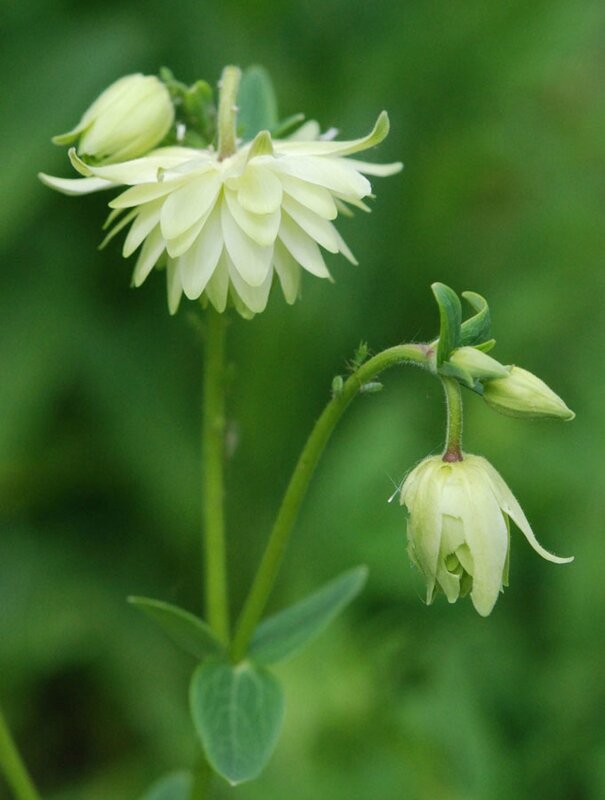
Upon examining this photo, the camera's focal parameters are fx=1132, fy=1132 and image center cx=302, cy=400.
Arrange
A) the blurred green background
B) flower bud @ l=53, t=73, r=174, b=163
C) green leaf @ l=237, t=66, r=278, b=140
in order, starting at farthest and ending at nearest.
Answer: the blurred green background < green leaf @ l=237, t=66, r=278, b=140 < flower bud @ l=53, t=73, r=174, b=163

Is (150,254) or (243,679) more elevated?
(150,254)

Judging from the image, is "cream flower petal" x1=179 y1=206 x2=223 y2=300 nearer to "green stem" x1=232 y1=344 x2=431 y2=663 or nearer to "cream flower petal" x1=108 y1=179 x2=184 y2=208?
"cream flower petal" x1=108 y1=179 x2=184 y2=208

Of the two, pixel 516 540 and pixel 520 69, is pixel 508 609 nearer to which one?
pixel 516 540

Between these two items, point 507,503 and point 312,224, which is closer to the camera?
point 507,503

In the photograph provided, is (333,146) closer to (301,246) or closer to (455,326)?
(301,246)

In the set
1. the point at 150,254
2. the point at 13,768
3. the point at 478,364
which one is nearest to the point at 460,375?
the point at 478,364

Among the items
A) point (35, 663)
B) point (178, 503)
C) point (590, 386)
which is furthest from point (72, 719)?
point (590, 386)

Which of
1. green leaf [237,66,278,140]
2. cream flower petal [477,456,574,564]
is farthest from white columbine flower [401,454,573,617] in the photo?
green leaf [237,66,278,140]
